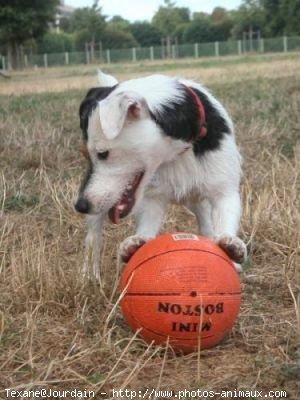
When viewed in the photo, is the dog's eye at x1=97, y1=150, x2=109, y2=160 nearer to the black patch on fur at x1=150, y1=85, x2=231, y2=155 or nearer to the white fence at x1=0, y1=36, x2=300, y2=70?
the black patch on fur at x1=150, y1=85, x2=231, y2=155

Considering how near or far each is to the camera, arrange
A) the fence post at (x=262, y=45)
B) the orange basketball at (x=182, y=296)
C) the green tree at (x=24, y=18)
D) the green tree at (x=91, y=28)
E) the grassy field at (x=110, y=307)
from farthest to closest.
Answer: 1. the green tree at (x=91, y=28)
2. the fence post at (x=262, y=45)
3. the green tree at (x=24, y=18)
4. the orange basketball at (x=182, y=296)
5. the grassy field at (x=110, y=307)

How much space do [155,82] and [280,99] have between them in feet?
24.4

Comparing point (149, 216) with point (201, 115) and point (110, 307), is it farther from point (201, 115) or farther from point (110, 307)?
point (110, 307)

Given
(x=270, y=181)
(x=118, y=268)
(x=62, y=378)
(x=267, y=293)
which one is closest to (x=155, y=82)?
(x=118, y=268)

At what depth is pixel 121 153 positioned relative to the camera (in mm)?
3801

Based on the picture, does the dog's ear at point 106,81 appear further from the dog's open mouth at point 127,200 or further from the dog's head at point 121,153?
the dog's open mouth at point 127,200

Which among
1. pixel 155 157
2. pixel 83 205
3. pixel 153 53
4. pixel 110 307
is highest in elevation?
pixel 155 157

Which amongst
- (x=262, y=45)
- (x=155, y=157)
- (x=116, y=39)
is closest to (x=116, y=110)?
(x=155, y=157)

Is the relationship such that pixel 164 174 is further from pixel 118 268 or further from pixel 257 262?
pixel 257 262

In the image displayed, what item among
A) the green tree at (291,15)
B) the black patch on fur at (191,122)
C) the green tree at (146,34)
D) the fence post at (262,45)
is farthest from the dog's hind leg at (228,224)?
the green tree at (146,34)

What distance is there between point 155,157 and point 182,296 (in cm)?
107

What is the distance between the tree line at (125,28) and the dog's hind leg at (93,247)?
48.2 m

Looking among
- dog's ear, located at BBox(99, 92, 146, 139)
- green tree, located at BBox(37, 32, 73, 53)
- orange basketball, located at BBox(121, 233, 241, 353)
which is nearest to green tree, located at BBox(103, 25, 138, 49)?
green tree, located at BBox(37, 32, 73, 53)

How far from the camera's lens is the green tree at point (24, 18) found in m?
51.4
